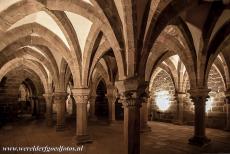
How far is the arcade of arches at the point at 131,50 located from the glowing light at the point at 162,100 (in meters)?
0.08

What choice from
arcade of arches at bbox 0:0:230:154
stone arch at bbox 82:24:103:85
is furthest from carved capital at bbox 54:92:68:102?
stone arch at bbox 82:24:103:85

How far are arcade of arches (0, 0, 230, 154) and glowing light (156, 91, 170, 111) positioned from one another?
8cm

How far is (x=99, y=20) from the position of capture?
4875 mm

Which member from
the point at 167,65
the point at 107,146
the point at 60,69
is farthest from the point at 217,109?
the point at 60,69

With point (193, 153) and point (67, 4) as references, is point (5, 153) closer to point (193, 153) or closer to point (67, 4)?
point (67, 4)

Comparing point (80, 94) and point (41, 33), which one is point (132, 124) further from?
point (41, 33)

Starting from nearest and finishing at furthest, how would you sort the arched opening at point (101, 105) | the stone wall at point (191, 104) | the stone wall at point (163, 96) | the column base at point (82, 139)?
the column base at point (82, 139), the stone wall at point (191, 104), the stone wall at point (163, 96), the arched opening at point (101, 105)

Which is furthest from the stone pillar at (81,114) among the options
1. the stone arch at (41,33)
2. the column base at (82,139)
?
the stone arch at (41,33)

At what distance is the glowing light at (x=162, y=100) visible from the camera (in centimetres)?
1377

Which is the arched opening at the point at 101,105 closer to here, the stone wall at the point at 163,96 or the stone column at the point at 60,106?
the stone wall at the point at 163,96

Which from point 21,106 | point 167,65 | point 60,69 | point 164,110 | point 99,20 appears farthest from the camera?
point 21,106

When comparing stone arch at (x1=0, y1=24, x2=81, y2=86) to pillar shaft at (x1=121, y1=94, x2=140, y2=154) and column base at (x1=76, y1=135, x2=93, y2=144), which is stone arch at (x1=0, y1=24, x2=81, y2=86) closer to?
column base at (x1=76, y1=135, x2=93, y2=144)

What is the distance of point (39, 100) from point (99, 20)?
553 inches

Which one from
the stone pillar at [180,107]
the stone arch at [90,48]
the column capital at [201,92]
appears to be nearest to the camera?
the column capital at [201,92]
